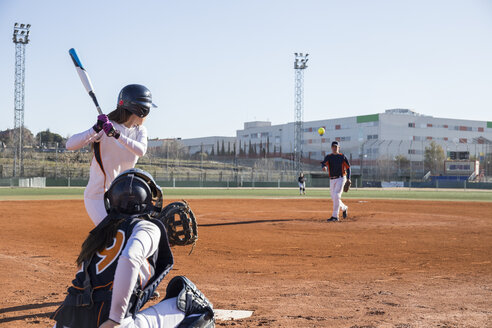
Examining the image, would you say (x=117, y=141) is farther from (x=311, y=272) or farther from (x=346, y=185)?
(x=346, y=185)

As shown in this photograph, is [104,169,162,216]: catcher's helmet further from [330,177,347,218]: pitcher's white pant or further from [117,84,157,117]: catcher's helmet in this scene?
[330,177,347,218]: pitcher's white pant

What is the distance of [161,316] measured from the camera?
327cm

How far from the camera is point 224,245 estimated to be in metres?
10.2

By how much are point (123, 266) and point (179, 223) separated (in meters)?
0.89

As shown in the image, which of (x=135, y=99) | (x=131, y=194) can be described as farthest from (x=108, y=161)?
(x=131, y=194)

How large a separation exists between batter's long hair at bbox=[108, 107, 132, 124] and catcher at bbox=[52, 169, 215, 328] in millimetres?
1473

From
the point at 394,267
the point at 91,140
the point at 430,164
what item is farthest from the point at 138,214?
the point at 430,164

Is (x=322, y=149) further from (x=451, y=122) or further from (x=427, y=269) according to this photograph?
(x=427, y=269)

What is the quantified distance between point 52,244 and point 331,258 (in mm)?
5523

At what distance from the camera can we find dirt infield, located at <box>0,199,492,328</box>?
515 cm

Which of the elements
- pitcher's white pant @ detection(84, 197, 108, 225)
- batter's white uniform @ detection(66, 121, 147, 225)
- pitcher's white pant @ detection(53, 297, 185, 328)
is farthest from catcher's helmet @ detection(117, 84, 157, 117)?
pitcher's white pant @ detection(53, 297, 185, 328)

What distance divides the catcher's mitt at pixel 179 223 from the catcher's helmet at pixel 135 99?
1.22 meters

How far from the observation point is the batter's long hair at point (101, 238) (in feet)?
9.84

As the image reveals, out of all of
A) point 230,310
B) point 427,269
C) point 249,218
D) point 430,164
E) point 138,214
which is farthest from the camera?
point 430,164
